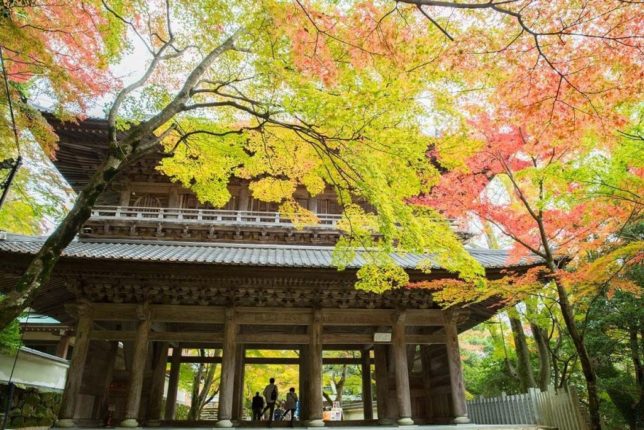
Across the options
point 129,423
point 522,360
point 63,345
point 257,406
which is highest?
point 63,345

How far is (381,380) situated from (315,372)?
362cm

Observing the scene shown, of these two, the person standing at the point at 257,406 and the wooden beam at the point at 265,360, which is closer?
the person standing at the point at 257,406

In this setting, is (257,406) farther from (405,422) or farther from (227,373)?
(405,422)

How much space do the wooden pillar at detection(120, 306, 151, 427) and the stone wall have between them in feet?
15.0

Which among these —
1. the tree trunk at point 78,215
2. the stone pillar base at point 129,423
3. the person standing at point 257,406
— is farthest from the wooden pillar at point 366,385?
the tree trunk at point 78,215

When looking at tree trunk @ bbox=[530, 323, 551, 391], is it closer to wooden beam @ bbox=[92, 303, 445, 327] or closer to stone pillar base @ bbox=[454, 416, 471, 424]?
stone pillar base @ bbox=[454, 416, 471, 424]

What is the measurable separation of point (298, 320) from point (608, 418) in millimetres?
12170

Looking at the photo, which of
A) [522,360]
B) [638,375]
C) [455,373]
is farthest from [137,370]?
[638,375]

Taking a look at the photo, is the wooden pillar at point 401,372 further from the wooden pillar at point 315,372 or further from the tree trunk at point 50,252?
the tree trunk at point 50,252

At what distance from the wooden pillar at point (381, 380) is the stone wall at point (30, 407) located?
9560mm

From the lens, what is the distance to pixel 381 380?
498 inches

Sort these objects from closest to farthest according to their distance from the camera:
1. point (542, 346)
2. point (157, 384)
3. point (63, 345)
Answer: point (157, 384) → point (63, 345) → point (542, 346)

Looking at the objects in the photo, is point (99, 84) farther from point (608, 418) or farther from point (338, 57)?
point (608, 418)

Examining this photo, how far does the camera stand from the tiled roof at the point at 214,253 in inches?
366
